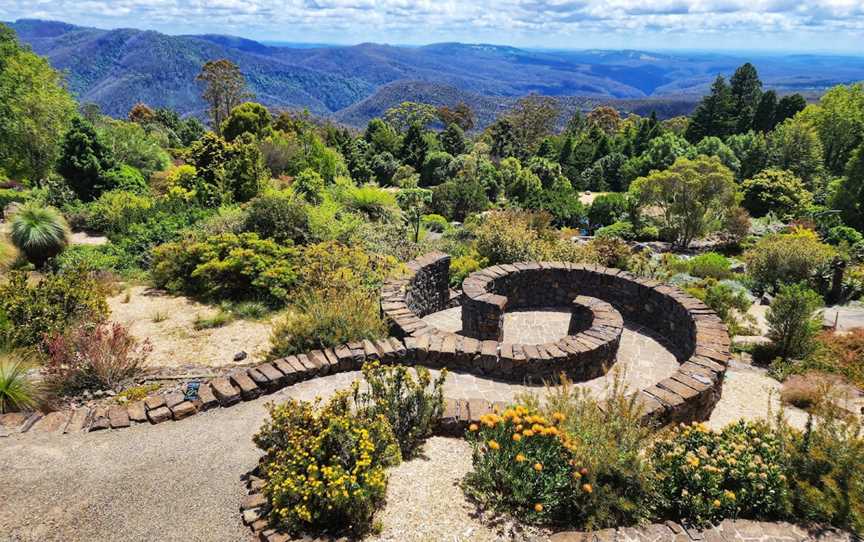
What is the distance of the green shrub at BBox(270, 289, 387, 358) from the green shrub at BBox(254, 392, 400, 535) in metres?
2.16

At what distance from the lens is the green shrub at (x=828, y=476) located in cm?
377

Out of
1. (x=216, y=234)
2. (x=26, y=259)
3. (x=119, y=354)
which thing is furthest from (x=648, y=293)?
(x=26, y=259)

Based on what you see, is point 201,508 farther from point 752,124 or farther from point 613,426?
point 752,124

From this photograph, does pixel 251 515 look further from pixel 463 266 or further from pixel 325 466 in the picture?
pixel 463 266

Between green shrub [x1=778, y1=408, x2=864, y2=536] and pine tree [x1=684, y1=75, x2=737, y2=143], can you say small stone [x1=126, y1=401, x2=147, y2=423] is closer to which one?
green shrub [x1=778, y1=408, x2=864, y2=536]

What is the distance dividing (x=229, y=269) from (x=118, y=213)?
7.59 metres

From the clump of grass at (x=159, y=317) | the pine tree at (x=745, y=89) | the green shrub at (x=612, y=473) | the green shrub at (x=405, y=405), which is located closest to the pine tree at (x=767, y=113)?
the pine tree at (x=745, y=89)

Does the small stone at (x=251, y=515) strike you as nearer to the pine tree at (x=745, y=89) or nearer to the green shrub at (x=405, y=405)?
the green shrub at (x=405, y=405)

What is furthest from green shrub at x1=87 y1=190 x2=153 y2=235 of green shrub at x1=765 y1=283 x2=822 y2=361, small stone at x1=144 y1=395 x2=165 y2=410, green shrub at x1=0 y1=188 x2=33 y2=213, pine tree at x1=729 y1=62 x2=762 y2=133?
pine tree at x1=729 y1=62 x2=762 y2=133

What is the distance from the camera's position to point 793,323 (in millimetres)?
7895

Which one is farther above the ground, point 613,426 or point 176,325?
point 613,426

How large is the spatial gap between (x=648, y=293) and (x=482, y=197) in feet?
59.4

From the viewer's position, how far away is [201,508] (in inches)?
157

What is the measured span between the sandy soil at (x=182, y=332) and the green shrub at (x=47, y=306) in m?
0.69
